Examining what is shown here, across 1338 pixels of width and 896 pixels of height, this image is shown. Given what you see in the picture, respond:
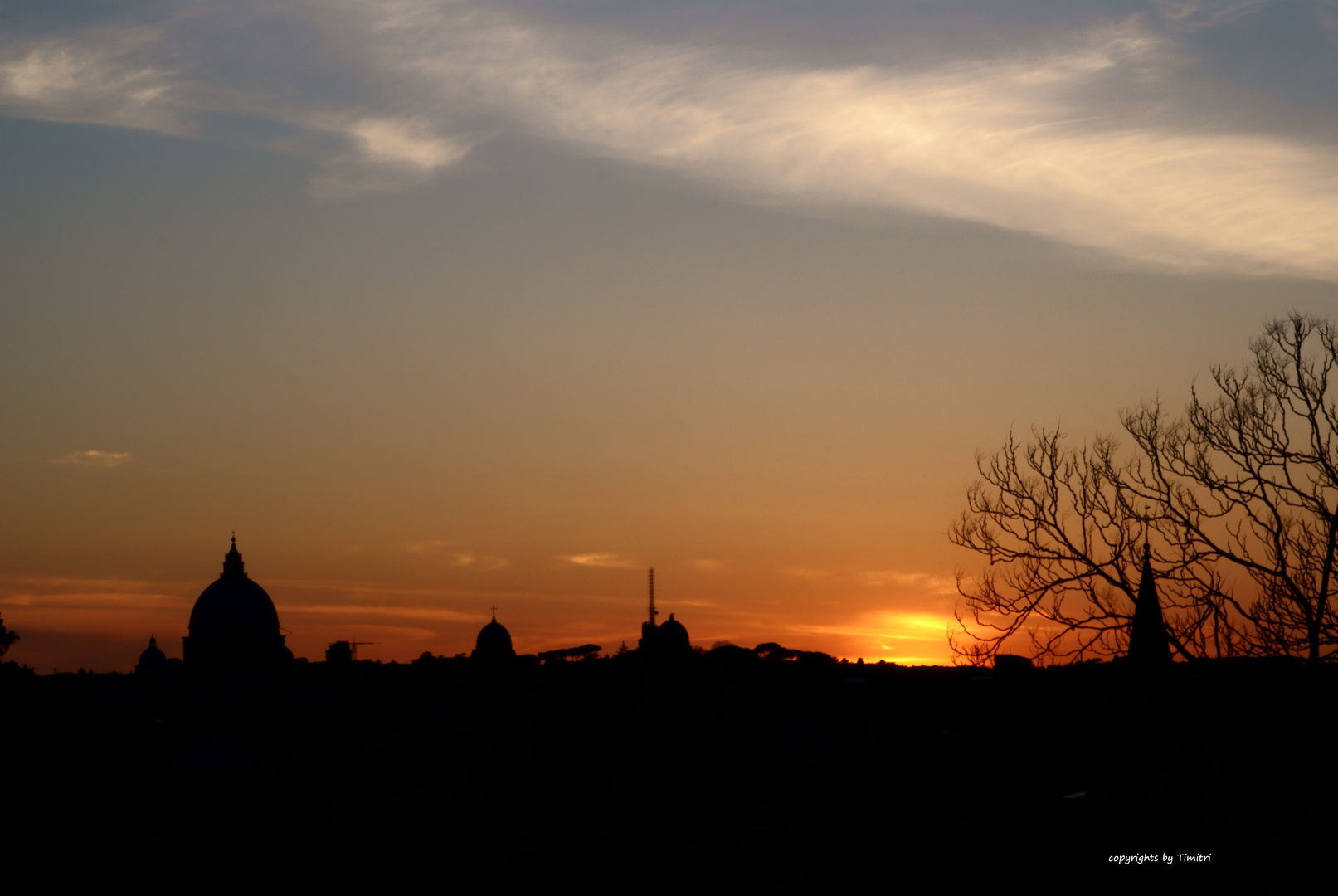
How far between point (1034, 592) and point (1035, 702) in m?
39.3

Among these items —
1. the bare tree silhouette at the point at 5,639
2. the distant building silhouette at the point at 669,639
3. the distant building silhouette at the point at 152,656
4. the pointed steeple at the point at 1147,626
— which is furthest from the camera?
the distant building silhouette at the point at 152,656

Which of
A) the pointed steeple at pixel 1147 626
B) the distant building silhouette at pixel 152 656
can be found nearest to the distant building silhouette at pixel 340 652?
the distant building silhouette at pixel 152 656

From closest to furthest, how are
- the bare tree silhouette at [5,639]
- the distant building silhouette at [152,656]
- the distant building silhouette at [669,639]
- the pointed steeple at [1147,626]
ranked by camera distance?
the pointed steeple at [1147,626], the bare tree silhouette at [5,639], the distant building silhouette at [669,639], the distant building silhouette at [152,656]

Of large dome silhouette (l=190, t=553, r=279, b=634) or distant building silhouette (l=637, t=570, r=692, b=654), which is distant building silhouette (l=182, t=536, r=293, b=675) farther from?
distant building silhouette (l=637, t=570, r=692, b=654)

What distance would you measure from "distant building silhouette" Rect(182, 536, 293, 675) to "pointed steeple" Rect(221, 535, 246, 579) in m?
0.61

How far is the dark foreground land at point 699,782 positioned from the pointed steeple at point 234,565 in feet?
41.0

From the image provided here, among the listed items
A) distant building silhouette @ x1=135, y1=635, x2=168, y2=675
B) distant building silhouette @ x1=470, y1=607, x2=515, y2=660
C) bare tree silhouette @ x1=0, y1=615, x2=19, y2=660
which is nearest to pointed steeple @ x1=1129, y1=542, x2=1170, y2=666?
bare tree silhouette @ x1=0, y1=615, x2=19, y2=660

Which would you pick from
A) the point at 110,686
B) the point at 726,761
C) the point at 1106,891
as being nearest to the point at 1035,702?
the point at 726,761

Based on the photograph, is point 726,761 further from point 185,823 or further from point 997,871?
point 997,871

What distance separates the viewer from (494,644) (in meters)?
101

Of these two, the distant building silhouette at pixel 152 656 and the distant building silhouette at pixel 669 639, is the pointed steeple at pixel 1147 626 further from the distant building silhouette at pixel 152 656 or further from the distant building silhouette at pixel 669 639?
the distant building silhouette at pixel 152 656

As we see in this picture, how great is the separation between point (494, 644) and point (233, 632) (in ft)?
60.0

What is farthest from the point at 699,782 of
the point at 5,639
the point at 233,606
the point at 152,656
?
the point at 152,656

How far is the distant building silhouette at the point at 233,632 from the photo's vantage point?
94.8m
